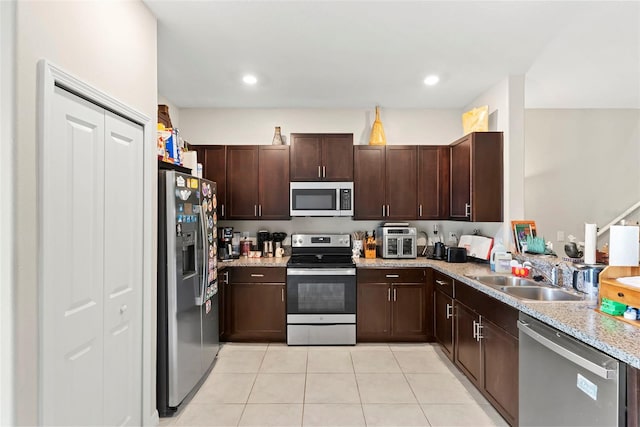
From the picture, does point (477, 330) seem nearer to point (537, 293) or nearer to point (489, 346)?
point (489, 346)

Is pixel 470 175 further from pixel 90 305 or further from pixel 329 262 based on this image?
pixel 90 305

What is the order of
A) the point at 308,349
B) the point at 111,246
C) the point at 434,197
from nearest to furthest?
1. the point at 111,246
2. the point at 308,349
3. the point at 434,197

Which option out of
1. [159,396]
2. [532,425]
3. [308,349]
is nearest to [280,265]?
[308,349]

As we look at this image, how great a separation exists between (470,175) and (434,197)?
65 cm

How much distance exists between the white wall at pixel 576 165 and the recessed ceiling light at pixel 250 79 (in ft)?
11.1

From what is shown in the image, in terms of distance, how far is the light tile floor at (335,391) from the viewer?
235 cm

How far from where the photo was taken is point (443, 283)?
3.35 m

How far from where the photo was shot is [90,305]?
5.35ft

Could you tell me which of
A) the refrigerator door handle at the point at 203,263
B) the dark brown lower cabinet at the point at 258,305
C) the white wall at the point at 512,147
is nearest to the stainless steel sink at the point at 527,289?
the white wall at the point at 512,147

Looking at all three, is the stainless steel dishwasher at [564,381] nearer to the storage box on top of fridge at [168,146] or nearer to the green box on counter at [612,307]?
the green box on counter at [612,307]

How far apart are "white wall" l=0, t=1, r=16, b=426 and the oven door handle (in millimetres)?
2565

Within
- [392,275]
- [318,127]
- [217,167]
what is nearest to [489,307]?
[392,275]

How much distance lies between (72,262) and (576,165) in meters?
5.21

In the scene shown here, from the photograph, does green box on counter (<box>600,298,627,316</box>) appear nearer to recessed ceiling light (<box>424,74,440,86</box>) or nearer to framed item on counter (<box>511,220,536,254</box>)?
framed item on counter (<box>511,220,536,254</box>)
